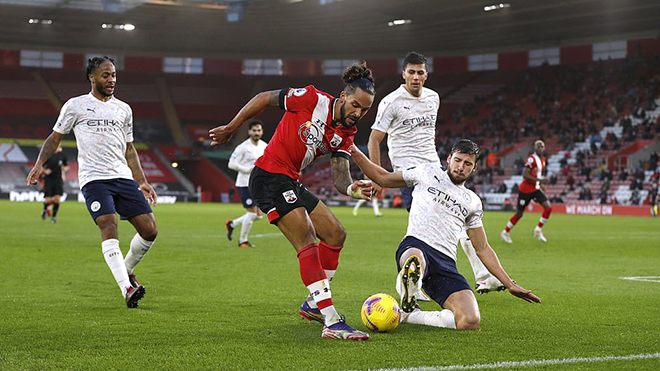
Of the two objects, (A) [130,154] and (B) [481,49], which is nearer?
(A) [130,154]

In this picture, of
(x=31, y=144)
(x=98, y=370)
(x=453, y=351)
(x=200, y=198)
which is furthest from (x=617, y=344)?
(x=31, y=144)

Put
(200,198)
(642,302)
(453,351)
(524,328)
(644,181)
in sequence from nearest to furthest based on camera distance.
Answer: (453,351), (524,328), (642,302), (644,181), (200,198)

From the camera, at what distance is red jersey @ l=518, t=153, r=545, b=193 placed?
16969 mm

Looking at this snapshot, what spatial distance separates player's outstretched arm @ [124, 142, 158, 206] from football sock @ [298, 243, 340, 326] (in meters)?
2.74

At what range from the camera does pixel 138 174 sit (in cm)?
812

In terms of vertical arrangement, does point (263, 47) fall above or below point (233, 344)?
above

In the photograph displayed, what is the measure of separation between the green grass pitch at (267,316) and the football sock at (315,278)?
0.84ft

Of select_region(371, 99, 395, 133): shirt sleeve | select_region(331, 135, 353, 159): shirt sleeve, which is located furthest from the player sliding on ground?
select_region(371, 99, 395, 133): shirt sleeve

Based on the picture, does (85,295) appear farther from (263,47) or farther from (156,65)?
(156,65)

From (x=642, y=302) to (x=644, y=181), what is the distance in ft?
108

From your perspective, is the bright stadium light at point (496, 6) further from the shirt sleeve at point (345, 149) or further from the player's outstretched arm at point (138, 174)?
the shirt sleeve at point (345, 149)

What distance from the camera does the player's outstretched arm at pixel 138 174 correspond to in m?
8.05

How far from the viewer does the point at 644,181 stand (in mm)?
38312

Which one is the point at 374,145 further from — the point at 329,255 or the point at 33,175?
the point at 33,175
